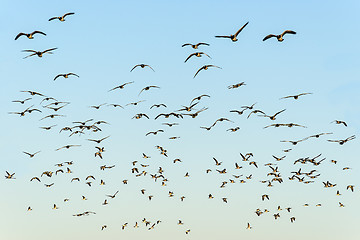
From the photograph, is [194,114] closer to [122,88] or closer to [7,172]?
[122,88]

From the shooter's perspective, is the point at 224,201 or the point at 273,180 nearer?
the point at 273,180

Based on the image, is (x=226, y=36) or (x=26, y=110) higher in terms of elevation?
(x=226, y=36)

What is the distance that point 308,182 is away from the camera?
9838 centimetres

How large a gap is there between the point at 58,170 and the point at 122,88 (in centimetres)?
2921

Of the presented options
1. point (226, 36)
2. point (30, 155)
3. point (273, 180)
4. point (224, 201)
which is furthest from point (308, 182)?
point (226, 36)

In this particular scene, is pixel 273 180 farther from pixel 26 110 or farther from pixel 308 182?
pixel 26 110

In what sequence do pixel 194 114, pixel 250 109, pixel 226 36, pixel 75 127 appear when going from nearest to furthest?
1. pixel 226 36
2. pixel 194 114
3. pixel 250 109
4. pixel 75 127

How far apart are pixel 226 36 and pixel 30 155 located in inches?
1948

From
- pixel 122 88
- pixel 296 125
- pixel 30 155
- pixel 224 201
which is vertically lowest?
pixel 224 201

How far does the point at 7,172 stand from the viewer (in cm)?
9519

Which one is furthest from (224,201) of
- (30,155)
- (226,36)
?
(226,36)

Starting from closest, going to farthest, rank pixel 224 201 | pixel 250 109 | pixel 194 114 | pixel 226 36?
pixel 226 36 → pixel 194 114 → pixel 250 109 → pixel 224 201

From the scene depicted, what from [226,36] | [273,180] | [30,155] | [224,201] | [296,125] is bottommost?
[224,201]

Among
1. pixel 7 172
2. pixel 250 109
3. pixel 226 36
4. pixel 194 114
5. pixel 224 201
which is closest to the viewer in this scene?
pixel 226 36
